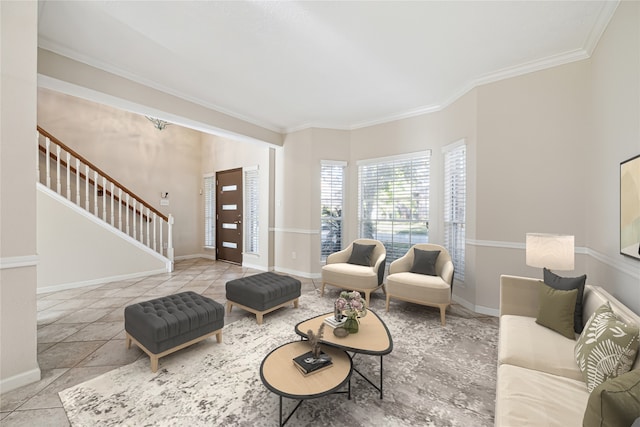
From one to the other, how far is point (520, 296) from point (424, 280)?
3.44 feet

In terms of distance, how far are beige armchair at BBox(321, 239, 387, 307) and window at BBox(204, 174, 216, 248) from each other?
167 inches

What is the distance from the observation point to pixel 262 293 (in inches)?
124

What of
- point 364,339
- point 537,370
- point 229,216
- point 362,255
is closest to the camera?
point 537,370

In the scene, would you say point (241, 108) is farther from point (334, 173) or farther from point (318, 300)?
point (318, 300)

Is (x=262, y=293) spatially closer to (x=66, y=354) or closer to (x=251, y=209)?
(x=66, y=354)

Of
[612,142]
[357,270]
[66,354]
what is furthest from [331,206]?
[66,354]

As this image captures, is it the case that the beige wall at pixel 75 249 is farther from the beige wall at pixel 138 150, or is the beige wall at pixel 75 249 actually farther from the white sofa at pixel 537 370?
the white sofa at pixel 537 370

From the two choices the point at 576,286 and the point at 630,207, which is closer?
the point at 630,207

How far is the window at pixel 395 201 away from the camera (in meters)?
4.51

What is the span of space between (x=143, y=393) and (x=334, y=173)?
435cm

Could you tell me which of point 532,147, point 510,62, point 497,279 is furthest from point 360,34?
point 497,279

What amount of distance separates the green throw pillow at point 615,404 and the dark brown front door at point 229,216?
20.5 ft

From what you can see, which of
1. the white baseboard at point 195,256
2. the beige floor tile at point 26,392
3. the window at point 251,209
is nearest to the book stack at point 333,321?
the beige floor tile at point 26,392

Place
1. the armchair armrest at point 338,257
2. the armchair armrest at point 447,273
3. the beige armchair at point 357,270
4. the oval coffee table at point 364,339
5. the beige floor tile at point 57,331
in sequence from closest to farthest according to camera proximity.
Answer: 1. the oval coffee table at point 364,339
2. the beige floor tile at point 57,331
3. the armchair armrest at point 447,273
4. the beige armchair at point 357,270
5. the armchair armrest at point 338,257
